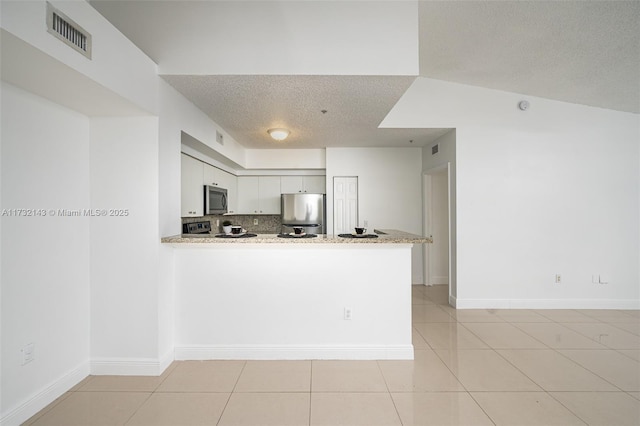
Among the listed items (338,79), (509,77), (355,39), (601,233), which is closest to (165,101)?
(338,79)

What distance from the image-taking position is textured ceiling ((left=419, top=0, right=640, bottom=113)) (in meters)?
2.39

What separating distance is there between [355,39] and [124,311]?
109 inches

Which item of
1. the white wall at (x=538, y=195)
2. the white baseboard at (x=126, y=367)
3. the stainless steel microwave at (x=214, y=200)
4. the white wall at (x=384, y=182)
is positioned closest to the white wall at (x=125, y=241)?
the white baseboard at (x=126, y=367)

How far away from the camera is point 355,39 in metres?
2.29

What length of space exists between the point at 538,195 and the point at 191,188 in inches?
174

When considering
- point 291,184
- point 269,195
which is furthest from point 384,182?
point 269,195

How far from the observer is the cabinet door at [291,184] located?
5559 mm

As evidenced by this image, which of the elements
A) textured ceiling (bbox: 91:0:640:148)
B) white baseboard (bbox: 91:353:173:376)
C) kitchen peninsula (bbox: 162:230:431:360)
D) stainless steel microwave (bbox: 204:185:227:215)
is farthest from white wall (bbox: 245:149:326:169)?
white baseboard (bbox: 91:353:173:376)

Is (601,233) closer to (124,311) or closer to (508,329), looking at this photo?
(508,329)

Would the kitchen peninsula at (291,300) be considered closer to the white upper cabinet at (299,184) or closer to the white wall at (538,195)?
the white wall at (538,195)

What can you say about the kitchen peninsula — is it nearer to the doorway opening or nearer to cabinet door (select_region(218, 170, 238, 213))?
cabinet door (select_region(218, 170, 238, 213))

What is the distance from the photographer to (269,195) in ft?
18.3

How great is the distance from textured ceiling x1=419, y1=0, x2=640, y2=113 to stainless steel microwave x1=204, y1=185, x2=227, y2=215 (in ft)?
10.1

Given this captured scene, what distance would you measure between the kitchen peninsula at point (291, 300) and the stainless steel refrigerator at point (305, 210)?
2608 mm
